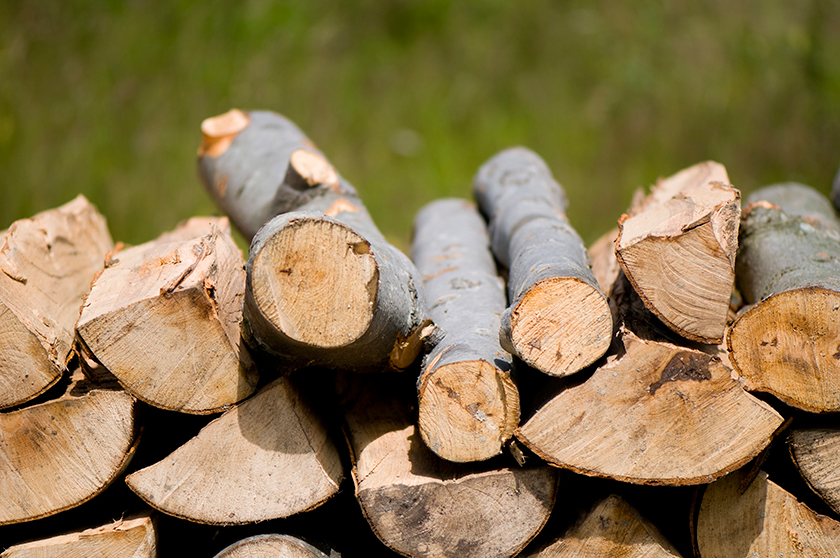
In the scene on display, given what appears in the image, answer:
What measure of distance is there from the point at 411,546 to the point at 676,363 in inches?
30.1

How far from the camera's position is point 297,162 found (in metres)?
2.19

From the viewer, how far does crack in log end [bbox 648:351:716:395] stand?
1.44 m

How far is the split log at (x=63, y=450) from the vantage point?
5.15ft

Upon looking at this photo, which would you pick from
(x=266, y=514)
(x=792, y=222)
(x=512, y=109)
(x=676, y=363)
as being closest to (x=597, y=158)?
(x=512, y=109)

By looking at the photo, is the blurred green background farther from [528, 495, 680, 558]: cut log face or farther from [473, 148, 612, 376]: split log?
[528, 495, 680, 558]: cut log face

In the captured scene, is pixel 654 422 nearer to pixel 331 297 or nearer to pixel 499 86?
pixel 331 297

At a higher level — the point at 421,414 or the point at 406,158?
the point at 421,414

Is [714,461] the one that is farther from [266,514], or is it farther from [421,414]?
[266,514]

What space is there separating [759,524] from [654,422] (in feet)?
1.47

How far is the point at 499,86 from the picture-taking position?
227 inches

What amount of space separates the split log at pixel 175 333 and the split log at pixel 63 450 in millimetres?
128

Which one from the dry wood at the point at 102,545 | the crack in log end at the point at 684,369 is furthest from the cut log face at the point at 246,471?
the crack in log end at the point at 684,369

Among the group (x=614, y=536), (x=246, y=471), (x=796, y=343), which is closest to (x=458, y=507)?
(x=614, y=536)

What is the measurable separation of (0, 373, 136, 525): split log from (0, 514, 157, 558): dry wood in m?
0.08
